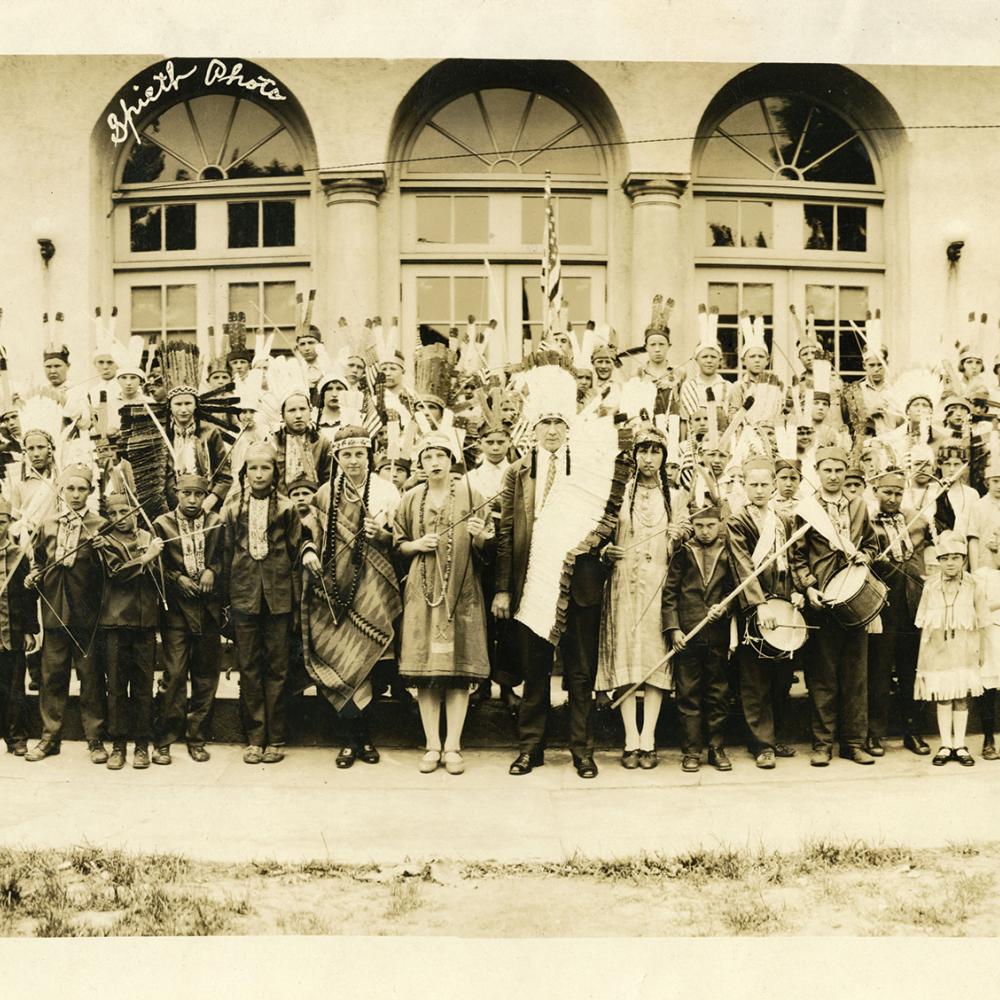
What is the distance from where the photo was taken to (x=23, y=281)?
7.86 meters

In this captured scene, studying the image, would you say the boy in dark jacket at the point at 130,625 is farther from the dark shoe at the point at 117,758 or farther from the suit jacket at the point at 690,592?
the suit jacket at the point at 690,592

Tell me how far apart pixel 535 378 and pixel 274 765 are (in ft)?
7.55

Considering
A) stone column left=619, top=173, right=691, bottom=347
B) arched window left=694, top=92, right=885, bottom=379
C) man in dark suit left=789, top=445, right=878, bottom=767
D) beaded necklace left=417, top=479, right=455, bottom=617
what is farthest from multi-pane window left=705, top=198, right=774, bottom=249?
beaded necklace left=417, top=479, right=455, bottom=617

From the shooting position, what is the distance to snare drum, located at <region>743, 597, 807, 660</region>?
577cm

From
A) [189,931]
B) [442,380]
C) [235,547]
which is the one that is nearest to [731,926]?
[189,931]

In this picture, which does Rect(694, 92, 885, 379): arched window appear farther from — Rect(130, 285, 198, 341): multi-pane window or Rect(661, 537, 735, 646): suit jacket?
Rect(130, 285, 198, 341): multi-pane window

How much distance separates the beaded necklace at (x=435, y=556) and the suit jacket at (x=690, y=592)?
1.09 m

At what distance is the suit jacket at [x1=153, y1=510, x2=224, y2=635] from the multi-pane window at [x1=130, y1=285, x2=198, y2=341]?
3355 millimetres

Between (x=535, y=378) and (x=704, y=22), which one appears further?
(x=535, y=378)

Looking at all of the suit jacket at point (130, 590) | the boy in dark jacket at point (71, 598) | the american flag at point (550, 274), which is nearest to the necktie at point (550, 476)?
the american flag at point (550, 274)

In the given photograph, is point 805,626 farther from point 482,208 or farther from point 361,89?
point 361,89

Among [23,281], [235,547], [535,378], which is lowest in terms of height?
[235,547]

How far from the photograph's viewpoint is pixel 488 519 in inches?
232

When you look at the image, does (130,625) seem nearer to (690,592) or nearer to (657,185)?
(690,592)
